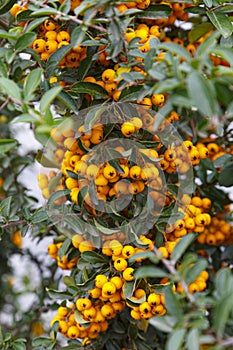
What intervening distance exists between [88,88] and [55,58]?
83mm

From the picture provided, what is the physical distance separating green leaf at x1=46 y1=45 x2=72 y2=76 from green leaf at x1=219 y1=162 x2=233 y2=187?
0.42 metres

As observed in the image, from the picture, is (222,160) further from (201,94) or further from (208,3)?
(201,94)

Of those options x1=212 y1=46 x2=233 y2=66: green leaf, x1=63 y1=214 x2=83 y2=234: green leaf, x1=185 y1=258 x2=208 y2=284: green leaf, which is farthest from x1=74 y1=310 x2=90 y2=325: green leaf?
x1=212 y1=46 x2=233 y2=66: green leaf

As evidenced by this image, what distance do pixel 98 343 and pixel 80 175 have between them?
413 mm

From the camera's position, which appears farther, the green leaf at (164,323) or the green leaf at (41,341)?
the green leaf at (41,341)

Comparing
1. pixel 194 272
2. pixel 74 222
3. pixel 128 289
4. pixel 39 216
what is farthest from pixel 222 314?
pixel 39 216

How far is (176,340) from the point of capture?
0.68 m

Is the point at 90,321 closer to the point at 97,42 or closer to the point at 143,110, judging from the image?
the point at 143,110

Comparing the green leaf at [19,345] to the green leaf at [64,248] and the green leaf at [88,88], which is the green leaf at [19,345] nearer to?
the green leaf at [64,248]

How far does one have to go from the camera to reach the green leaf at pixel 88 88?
1.05 metres

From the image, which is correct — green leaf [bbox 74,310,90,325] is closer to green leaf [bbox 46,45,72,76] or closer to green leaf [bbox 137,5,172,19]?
green leaf [bbox 46,45,72,76]

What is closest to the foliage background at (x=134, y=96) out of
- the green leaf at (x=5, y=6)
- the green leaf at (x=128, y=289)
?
the green leaf at (x=5, y=6)

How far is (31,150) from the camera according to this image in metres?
1.95

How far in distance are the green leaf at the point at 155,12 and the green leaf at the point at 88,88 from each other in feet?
0.60
